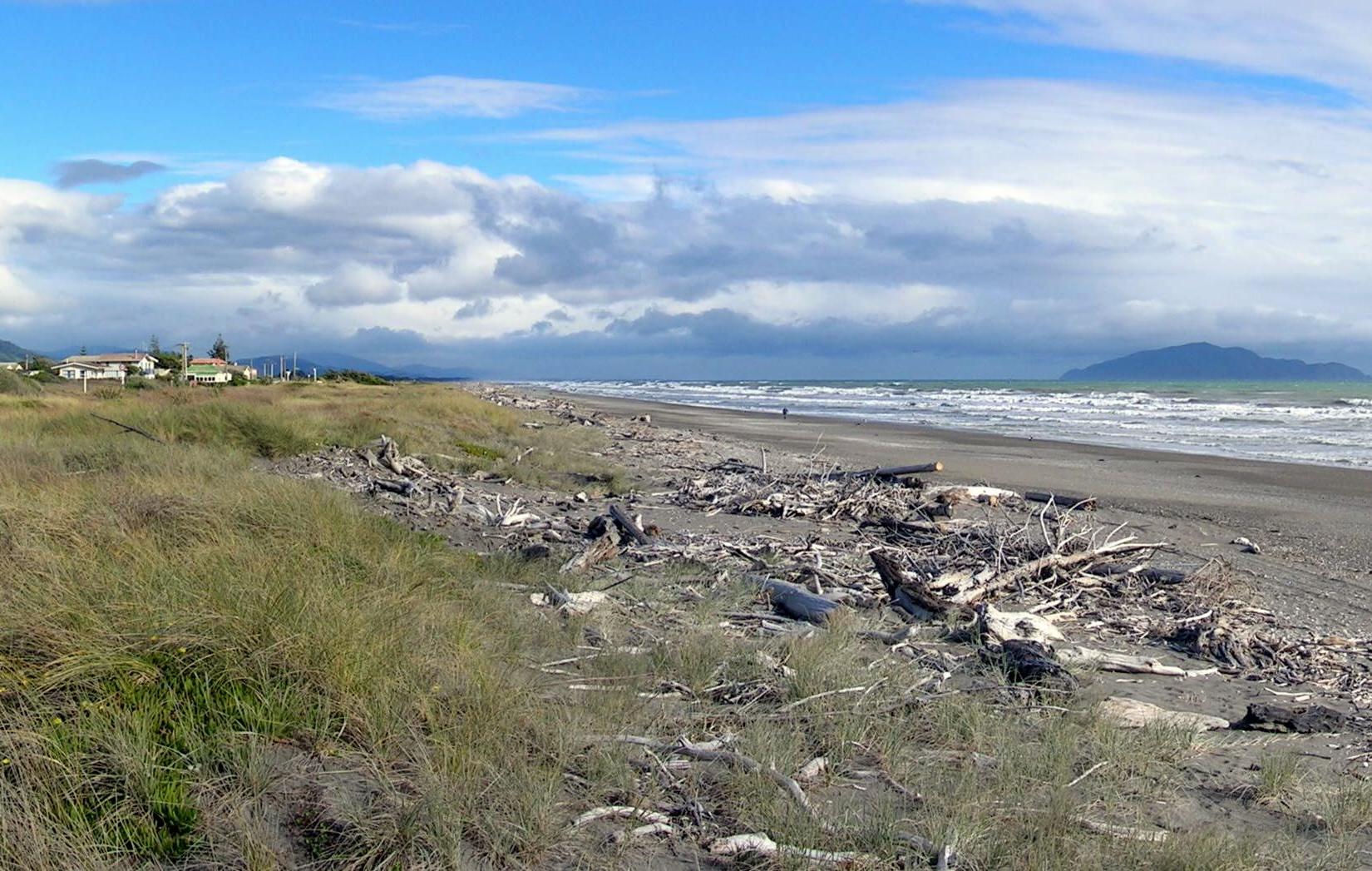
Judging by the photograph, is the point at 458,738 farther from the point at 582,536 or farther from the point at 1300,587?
the point at 1300,587

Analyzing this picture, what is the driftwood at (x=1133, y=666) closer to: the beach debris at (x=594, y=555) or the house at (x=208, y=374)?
the beach debris at (x=594, y=555)

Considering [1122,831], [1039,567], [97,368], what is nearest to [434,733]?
[1122,831]

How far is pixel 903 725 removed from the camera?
522cm

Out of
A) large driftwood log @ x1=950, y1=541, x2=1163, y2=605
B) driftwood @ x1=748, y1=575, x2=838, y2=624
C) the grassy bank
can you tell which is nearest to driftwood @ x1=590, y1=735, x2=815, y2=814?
the grassy bank

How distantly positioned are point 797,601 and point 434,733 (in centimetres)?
402

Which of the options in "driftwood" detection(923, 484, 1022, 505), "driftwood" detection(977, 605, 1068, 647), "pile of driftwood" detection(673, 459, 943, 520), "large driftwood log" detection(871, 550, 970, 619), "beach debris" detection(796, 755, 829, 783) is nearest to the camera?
"beach debris" detection(796, 755, 829, 783)

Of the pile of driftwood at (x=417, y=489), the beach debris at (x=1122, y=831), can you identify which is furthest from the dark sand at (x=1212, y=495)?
the pile of driftwood at (x=417, y=489)

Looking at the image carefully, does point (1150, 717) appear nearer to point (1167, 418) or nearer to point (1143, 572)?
point (1143, 572)

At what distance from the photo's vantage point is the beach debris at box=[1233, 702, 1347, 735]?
19.1ft

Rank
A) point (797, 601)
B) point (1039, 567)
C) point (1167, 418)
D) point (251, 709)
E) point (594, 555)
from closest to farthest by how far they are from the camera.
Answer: point (251, 709) < point (797, 601) < point (594, 555) < point (1039, 567) < point (1167, 418)

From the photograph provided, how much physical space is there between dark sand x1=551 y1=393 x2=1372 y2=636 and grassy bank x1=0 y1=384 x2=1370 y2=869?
16.8ft

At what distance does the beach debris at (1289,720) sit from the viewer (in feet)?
19.1

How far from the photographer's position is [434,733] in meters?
4.38

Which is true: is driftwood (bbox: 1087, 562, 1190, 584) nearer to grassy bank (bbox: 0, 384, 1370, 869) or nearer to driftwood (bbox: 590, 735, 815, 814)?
grassy bank (bbox: 0, 384, 1370, 869)
